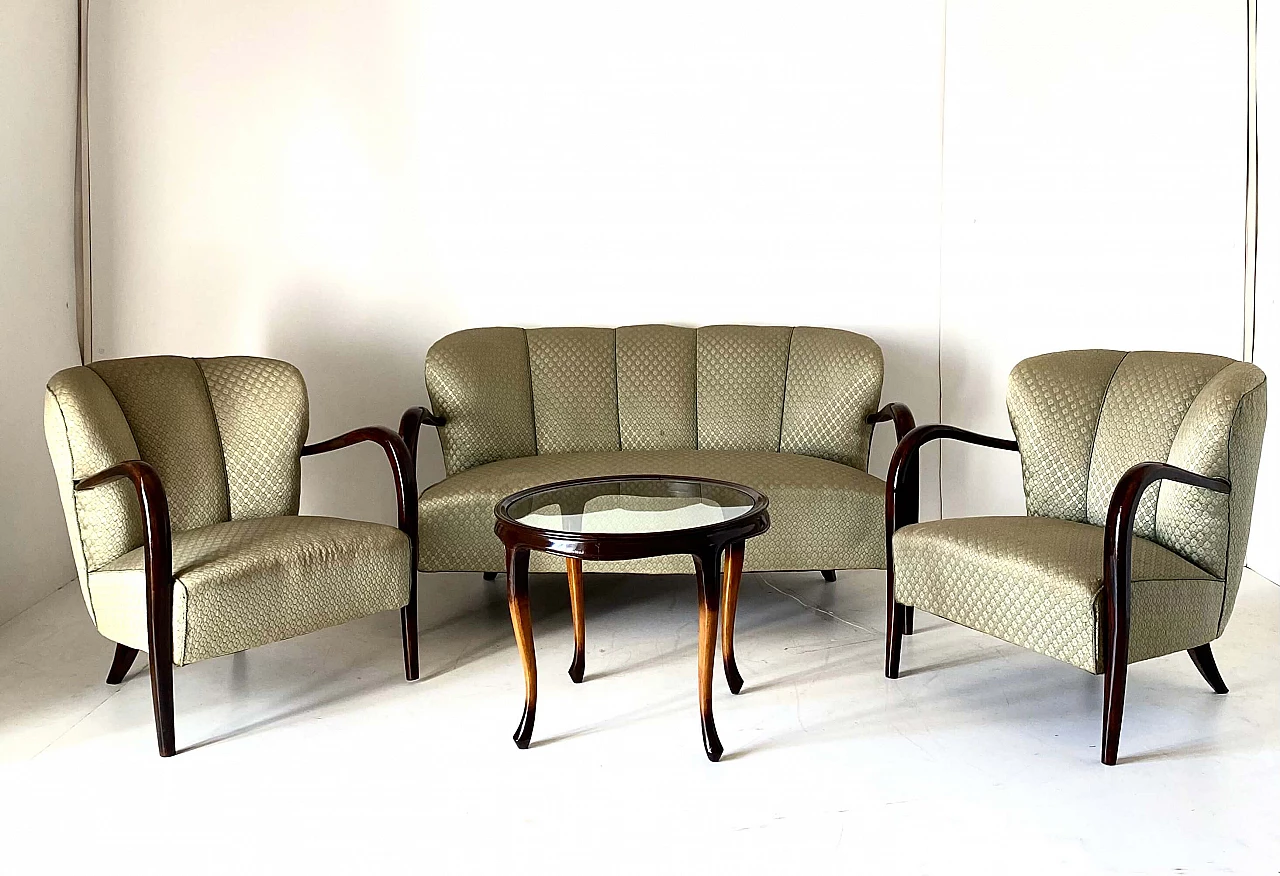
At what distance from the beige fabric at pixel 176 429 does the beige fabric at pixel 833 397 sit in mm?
1849

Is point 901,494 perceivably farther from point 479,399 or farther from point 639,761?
point 479,399

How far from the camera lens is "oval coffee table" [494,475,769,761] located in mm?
2330

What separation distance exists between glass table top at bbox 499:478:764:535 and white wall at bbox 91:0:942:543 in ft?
4.88

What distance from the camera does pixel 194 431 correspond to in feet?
10.2

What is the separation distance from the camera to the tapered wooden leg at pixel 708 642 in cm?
239

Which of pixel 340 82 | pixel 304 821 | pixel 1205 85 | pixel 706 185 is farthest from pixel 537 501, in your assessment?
pixel 1205 85

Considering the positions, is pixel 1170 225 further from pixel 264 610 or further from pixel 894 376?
pixel 264 610

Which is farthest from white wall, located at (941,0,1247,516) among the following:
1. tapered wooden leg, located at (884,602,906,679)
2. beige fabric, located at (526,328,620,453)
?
tapered wooden leg, located at (884,602,906,679)

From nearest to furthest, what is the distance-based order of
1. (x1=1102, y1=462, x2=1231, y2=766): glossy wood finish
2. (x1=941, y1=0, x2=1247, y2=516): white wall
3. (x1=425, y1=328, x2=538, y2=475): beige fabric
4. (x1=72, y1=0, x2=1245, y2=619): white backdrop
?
(x1=1102, y1=462, x2=1231, y2=766): glossy wood finish < (x1=425, y1=328, x2=538, y2=475): beige fabric < (x1=941, y1=0, x2=1247, y2=516): white wall < (x1=72, y1=0, x2=1245, y2=619): white backdrop

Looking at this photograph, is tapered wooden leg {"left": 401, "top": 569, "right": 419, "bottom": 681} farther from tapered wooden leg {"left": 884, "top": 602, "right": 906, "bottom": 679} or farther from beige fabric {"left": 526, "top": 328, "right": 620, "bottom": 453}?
tapered wooden leg {"left": 884, "top": 602, "right": 906, "bottom": 679}

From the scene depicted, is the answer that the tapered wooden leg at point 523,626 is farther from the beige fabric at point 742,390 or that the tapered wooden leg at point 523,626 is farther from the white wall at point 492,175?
the white wall at point 492,175

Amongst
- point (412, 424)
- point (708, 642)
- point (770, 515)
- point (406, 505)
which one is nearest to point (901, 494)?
point (770, 515)

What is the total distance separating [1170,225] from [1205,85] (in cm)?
49

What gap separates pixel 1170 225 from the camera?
13.0ft
